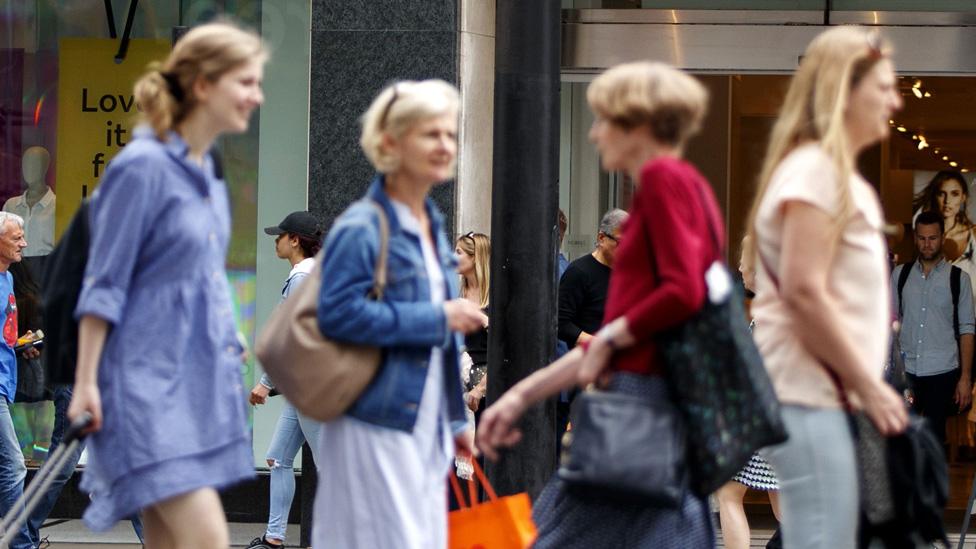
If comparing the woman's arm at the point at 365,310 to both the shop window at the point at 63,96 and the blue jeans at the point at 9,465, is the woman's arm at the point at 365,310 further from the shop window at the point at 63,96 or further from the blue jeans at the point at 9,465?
the shop window at the point at 63,96

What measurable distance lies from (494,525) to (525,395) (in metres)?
0.47

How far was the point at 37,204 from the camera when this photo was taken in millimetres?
11312

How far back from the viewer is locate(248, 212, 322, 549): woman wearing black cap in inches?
376

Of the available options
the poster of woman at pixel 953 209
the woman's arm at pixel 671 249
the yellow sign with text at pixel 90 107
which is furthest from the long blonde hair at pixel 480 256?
the woman's arm at pixel 671 249

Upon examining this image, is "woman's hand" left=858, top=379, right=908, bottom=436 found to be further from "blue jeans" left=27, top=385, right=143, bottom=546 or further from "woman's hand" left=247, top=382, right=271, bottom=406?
"woman's hand" left=247, top=382, right=271, bottom=406

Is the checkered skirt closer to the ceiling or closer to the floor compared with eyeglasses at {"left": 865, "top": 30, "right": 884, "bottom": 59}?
closer to the floor

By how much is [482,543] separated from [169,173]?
129 cm

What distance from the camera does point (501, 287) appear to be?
7.47 m

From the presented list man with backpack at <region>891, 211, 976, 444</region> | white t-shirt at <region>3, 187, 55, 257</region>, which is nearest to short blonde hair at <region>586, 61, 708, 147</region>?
man with backpack at <region>891, 211, 976, 444</region>

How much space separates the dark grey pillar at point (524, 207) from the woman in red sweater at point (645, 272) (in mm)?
2993

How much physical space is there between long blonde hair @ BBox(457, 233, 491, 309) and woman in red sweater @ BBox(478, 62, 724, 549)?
494 centimetres

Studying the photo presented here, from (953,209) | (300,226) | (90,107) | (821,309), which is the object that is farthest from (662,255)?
(953,209)

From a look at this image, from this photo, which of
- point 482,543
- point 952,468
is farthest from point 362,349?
point 952,468

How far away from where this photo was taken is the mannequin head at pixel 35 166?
1131 cm
